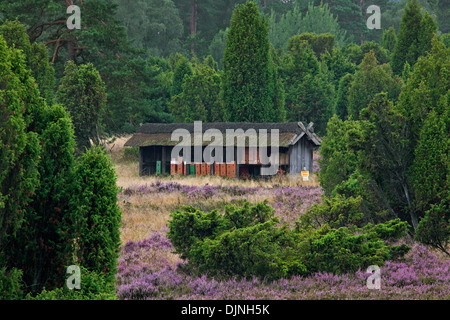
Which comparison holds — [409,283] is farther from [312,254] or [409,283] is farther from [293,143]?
[293,143]

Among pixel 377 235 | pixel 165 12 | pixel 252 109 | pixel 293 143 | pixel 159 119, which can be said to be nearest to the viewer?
pixel 377 235

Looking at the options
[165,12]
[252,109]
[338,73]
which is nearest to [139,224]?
[252,109]

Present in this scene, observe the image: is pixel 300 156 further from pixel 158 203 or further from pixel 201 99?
pixel 201 99

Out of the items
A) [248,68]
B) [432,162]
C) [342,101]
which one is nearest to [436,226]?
[432,162]

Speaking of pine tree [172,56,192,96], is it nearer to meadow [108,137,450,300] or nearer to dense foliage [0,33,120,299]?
meadow [108,137,450,300]

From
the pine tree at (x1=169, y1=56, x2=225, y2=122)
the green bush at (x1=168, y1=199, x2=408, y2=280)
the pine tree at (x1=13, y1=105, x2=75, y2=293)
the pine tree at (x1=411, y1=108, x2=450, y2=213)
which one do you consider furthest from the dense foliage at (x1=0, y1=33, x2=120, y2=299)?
the pine tree at (x1=169, y1=56, x2=225, y2=122)

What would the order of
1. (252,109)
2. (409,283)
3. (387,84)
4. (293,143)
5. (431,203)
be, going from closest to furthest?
(409,283) → (431,203) → (293,143) → (252,109) → (387,84)

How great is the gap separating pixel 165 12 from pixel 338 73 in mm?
36511

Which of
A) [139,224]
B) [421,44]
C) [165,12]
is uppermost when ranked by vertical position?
[165,12]

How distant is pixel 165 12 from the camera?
7912 cm

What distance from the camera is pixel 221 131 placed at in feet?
101

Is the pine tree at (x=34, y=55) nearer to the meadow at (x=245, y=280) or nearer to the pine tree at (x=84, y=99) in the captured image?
the pine tree at (x=84, y=99)

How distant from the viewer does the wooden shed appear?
29.2 metres

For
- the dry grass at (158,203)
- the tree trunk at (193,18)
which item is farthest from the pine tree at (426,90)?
the tree trunk at (193,18)
